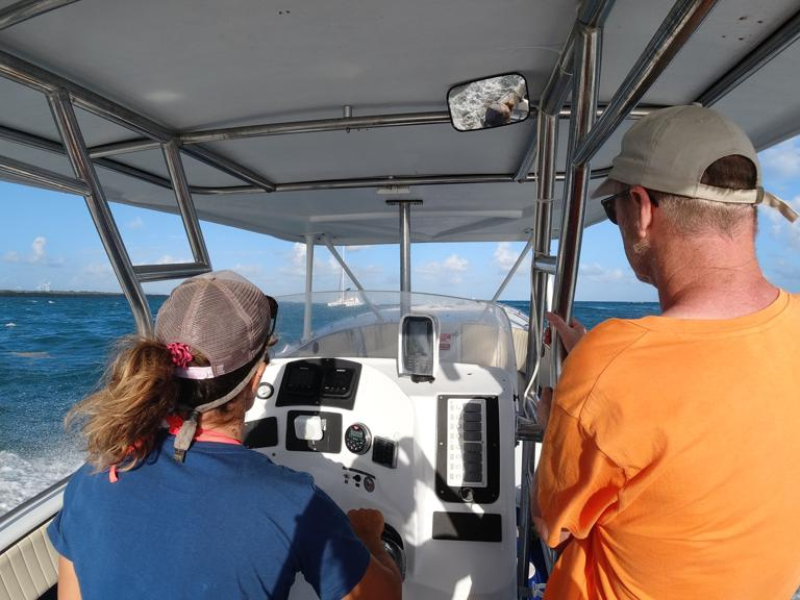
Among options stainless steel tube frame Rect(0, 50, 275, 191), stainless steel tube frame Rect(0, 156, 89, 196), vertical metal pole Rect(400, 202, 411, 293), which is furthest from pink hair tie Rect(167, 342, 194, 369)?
vertical metal pole Rect(400, 202, 411, 293)

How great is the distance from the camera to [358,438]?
203 cm

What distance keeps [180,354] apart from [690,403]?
0.95 m

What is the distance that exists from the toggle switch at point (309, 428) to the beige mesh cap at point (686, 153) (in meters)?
1.54

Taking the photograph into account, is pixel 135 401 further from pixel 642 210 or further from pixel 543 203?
pixel 543 203

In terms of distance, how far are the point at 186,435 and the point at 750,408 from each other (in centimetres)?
98

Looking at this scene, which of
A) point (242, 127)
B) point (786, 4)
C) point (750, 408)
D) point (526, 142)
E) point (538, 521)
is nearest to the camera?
point (750, 408)

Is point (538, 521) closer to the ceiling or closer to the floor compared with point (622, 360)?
closer to the floor

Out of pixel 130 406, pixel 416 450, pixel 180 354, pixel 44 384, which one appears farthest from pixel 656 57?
pixel 44 384

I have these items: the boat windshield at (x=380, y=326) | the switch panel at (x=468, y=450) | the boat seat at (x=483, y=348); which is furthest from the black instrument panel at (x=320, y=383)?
the boat seat at (x=483, y=348)

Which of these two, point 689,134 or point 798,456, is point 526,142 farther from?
point 798,456

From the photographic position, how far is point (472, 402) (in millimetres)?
2033

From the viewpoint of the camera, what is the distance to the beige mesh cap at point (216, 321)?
42.4 inches

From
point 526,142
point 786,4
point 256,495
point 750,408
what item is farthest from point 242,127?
point 750,408

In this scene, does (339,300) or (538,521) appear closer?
(538,521)
